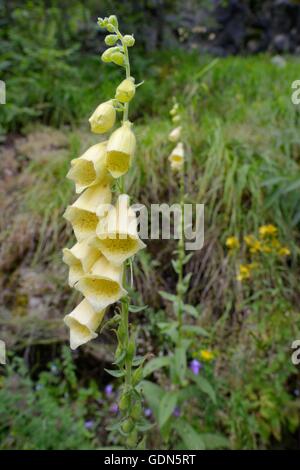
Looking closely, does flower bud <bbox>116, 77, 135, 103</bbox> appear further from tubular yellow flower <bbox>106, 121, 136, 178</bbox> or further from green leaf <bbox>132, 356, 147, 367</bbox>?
green leaf <bbox>132, 356, 147, 367</bbox>

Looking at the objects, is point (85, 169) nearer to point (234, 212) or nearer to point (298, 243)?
point (234, 212)

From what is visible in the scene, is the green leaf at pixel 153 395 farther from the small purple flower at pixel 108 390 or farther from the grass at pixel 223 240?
the small purple flower at pixel 108 390

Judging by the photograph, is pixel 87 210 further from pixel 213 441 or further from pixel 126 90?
pixel 213 441

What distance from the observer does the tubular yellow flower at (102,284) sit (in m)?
0.92

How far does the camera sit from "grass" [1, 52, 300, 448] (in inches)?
74.9

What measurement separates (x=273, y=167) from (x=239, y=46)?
138 inches

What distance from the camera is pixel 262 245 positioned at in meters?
2.16

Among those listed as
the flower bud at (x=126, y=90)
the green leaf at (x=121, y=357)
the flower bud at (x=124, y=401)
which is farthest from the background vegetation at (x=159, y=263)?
the flower bud at (x=126, y=90)

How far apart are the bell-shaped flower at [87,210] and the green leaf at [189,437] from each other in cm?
102

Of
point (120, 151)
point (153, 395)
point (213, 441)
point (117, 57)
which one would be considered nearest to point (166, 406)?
point (153, 395)

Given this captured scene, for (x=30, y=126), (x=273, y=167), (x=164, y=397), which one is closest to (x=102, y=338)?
(x=164, y=397)

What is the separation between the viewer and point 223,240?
7.91 ft

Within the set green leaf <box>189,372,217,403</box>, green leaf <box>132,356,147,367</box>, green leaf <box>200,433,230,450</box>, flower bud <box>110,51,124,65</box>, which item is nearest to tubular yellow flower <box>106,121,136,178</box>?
flower bud <box>110,51,124,65</box>

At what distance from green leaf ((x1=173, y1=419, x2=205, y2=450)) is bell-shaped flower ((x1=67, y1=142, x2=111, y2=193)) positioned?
1094 millimetres
